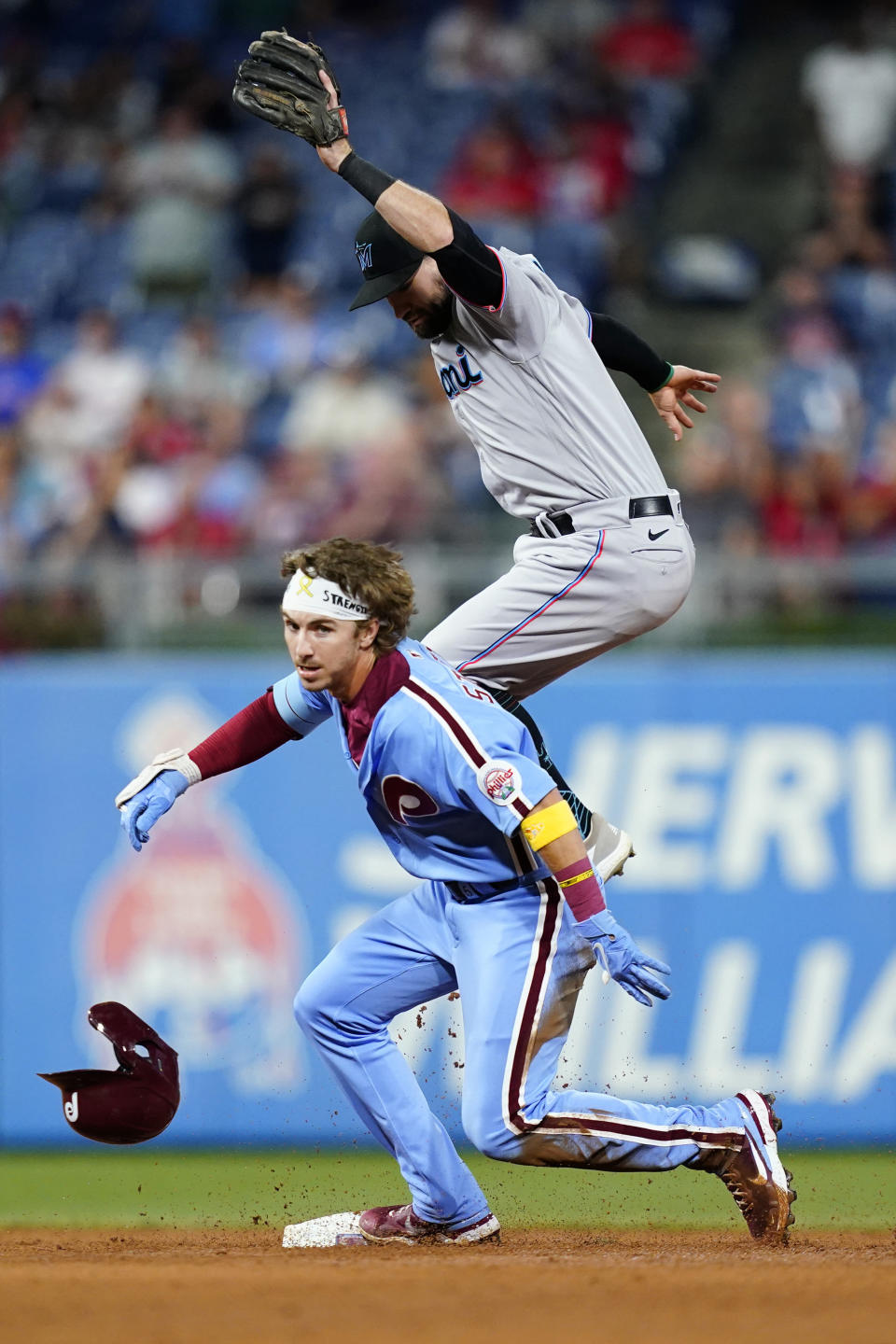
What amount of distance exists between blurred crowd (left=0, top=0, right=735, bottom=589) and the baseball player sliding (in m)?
4.24

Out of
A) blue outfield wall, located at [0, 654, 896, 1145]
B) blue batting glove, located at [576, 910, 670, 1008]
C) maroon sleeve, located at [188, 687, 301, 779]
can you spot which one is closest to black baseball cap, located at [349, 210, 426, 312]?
maroon sleeve, located at [188, 687, 301, 779]

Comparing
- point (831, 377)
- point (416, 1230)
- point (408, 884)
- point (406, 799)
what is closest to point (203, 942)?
point (408, 884)

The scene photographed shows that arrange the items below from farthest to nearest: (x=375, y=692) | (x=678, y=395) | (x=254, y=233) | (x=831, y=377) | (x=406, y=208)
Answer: (x=254, y=233) → (x=831, y=377) → (x=678, y=395) → (x=375, y=692) → (x=406, y=208)

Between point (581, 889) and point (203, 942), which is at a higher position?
point (581, 889)

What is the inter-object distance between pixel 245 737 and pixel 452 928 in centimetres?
89

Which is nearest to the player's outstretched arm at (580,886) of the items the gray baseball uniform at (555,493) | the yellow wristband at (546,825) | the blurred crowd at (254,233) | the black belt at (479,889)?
the yellow wristband at (546,825)

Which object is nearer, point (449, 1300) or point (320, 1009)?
point (449, 1300)

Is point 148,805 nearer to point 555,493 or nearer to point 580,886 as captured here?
point 580,886

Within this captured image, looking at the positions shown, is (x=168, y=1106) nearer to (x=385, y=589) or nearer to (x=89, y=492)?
(x=385, y=589)

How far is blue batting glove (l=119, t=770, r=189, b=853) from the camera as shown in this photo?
553 centimetres

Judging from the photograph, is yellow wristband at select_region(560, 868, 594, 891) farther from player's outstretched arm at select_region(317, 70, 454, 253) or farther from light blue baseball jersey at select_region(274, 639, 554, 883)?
player's outstretched arm at select_region(317, 70, 454, 253)

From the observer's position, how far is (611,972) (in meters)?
5.30

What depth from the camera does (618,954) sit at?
5.28 m

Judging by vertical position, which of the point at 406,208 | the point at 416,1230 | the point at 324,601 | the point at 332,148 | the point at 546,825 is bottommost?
the point at 416,1230
